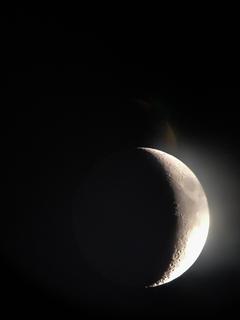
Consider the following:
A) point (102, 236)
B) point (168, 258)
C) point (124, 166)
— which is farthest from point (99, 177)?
point (168, 258)

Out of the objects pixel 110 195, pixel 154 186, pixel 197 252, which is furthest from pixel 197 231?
pixel 110 195

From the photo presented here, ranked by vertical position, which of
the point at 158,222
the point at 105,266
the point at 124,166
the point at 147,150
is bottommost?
the point at 105,266

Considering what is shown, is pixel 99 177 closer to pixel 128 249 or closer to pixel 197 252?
→ pixel 128 249

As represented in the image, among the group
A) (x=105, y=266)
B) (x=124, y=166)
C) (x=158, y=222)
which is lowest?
(x=105, y=266)

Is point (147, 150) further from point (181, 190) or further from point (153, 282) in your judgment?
point (153, 282)

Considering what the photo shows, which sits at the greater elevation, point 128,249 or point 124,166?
point 124,166

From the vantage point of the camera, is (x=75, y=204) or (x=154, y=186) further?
(x=75, y=204)
